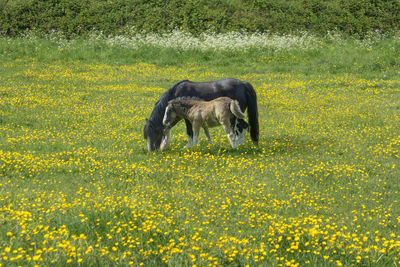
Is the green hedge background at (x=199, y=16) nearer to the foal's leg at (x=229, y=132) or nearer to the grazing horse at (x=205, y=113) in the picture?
the grazing horse at (x=205, y=113)

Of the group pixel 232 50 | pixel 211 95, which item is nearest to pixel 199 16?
pixel 232 50

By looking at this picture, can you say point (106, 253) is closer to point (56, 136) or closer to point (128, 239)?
point (128, 239)

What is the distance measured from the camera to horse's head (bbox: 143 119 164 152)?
10562mm

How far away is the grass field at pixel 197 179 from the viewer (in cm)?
509

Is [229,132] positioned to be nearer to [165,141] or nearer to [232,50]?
[165,141]

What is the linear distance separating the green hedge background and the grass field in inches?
420

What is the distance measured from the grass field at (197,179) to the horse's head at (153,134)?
1.06 ft

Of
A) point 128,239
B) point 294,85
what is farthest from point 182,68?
point 128,239

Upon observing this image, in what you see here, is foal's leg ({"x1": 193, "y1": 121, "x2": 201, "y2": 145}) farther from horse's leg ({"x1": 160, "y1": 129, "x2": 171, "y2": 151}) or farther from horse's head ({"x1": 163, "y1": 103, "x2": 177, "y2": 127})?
horse's leg ({"x1": 160, "y1": 129, "x2": 171, "y2": 151})

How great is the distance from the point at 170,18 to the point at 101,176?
25.4 meters

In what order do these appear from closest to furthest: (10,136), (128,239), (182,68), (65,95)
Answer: (128,239) < (10,136) < (65,95) < (182,68)

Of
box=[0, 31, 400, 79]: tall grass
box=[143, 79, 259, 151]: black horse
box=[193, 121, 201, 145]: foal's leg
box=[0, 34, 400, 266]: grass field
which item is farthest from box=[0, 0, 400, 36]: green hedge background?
box=[193, 121, 201, 145]: foal's leg

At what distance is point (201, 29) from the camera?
30.7 meters

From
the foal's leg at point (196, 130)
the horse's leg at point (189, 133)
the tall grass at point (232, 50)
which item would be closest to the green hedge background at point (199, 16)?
the tall grass at point (232, 50)
